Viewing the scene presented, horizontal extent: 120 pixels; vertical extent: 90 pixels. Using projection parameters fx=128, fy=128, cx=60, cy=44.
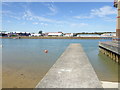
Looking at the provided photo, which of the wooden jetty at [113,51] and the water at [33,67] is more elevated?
the wooden jetty at [113,51]

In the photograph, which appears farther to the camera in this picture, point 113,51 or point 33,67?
point 113,51

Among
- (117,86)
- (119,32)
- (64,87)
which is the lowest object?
(117,86)

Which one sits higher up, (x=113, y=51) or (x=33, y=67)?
(x=113, y=51)

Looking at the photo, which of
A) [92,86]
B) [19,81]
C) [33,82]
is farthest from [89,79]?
[19,81]

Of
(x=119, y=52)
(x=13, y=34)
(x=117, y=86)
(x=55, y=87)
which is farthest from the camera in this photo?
(x=13, y=34)

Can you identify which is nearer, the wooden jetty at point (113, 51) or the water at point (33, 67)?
the water at point (33, 67)

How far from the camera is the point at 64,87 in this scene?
424 centimetres

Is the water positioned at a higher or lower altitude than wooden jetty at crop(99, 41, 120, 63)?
lower

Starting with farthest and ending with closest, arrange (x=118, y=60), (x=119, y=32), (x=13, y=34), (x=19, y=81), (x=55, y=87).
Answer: (x=13, y=34) < (x=119, y=32) < (x=118, y=60) < (x=19, y=81) < (x=55, y=87)

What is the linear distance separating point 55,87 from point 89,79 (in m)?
1.47

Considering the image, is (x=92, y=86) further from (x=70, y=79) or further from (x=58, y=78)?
(x=58, y=78)

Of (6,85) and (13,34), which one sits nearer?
(6,85)

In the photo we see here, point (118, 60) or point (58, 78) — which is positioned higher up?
point (58, 78)

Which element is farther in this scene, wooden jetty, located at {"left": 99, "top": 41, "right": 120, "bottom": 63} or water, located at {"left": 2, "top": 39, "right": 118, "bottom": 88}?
wooden jetty, located at {"left": 99, "top": 41, "right": 120, "bottom": 63}
